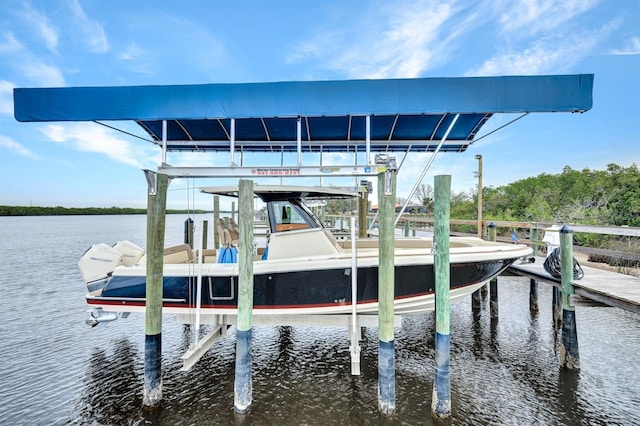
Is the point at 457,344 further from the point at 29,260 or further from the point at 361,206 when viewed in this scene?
the point at 29,260

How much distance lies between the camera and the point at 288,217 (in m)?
5.67

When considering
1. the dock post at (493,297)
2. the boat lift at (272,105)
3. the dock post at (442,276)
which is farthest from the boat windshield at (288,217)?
the dock post at (493,297)

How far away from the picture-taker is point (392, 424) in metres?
4.23

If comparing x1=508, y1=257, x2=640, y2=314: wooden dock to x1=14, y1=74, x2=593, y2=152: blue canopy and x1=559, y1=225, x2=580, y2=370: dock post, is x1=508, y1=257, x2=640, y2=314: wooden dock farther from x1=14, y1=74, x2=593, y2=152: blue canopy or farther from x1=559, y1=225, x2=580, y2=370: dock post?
x1=14, y1=74, x2=593, y2=152: blue canopy

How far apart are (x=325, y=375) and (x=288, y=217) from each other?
278 centimetres

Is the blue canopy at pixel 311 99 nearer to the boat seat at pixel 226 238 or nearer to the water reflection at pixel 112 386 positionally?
the boat seat at pixel 226 238

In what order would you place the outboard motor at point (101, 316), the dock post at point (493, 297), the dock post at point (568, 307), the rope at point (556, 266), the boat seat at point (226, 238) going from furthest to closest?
the dock post at point (493, 297) → the rope at point (556, 266) → the boat seat at point (226, 238) → the dock post at point (568, 307) → the outboard motor at point (101, 316)

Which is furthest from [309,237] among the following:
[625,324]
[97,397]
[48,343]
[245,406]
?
[625,324]

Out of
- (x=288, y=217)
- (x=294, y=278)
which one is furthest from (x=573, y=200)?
(x=294, y=278)

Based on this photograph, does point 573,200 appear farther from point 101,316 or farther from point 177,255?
point 101,316

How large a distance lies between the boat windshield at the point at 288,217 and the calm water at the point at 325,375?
2575mm

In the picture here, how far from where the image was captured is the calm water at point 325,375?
4543mm

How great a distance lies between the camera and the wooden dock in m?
4.60

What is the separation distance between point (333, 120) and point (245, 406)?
4.46 meters
